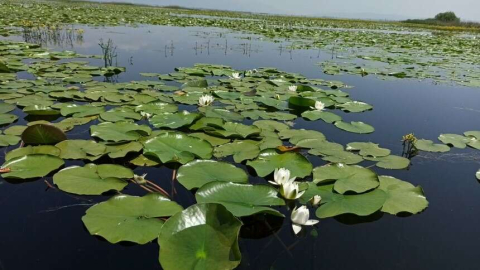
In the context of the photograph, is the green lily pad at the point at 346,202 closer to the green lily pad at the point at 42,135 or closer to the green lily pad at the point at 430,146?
the green lily pad at the point at 430,146

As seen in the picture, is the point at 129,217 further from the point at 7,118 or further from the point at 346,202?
the point at 7,118

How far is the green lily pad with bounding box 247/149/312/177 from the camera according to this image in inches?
85.0

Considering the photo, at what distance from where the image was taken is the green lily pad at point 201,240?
1285 millimetres

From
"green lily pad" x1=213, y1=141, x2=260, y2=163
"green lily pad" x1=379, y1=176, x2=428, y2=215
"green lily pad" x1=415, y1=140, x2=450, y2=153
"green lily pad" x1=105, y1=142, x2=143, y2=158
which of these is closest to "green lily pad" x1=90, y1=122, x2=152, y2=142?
"green lily pad" x1=105, y1=142, x2=143, y2=158

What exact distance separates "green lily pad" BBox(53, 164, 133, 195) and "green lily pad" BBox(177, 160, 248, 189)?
34cm

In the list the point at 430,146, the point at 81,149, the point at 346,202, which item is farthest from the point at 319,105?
the point at 81,149

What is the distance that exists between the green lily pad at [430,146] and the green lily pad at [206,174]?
1.70 metres

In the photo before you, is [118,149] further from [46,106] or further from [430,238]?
[430,238]

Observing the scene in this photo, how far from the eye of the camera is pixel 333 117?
11.2ft

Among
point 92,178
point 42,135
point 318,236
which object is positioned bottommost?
point 318,236

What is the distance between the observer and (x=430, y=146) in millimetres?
2834

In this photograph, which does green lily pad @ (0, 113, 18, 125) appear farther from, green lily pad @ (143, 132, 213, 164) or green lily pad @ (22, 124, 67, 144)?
green lily pad @ (143, 132, 213, 164)

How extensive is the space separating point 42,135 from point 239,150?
4.62 feet

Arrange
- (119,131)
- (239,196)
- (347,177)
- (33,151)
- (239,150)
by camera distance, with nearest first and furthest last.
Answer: (239,196) < (347,177) < (33,151) < (239,150) < (119,131)
